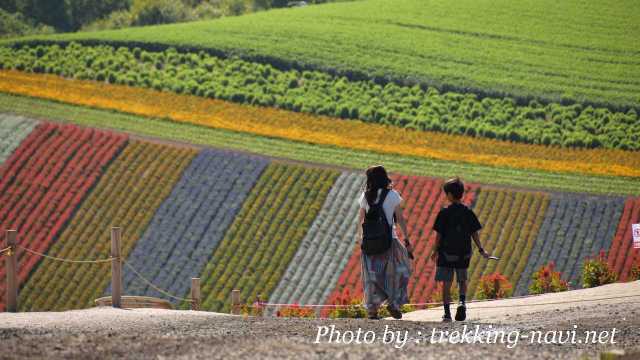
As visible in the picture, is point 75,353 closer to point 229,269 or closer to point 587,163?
point 229,269

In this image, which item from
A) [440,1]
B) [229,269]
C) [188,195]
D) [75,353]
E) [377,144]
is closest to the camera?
[75,353]

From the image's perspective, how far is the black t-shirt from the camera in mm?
13609

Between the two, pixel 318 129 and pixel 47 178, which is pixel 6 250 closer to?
pixel 47 178

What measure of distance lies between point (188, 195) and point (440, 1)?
24937mm

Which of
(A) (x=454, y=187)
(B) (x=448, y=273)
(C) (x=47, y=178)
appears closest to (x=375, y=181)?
(A) (x=454, y=187)

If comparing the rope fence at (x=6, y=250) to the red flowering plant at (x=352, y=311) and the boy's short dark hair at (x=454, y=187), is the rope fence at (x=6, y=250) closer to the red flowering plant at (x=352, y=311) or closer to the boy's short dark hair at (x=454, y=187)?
the red flowering plant at (x=352, y=311)

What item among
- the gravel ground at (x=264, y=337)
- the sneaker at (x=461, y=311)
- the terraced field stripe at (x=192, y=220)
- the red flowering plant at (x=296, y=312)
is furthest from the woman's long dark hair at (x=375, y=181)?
the terraced field stripe at (x=192, y=220)

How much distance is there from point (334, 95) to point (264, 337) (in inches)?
1280

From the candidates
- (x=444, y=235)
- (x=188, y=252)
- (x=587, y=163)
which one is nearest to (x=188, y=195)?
(x=188, y=252)

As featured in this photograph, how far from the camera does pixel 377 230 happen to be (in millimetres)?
13398

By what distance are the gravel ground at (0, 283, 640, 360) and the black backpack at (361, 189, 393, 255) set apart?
29.5 inches

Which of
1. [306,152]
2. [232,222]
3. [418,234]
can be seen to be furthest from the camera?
[306,152]

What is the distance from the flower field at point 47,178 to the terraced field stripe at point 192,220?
216 centimetres

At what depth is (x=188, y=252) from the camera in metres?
28.9
